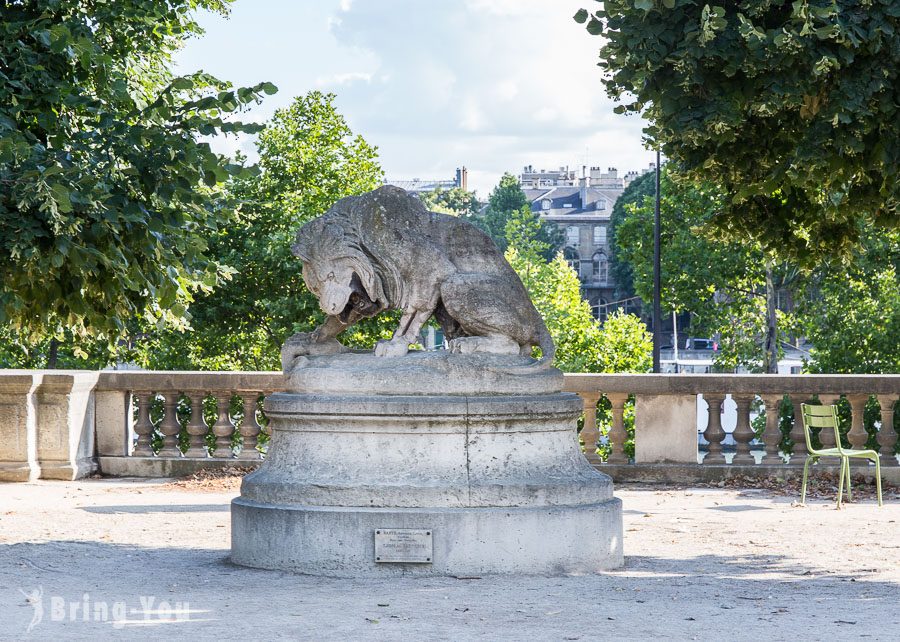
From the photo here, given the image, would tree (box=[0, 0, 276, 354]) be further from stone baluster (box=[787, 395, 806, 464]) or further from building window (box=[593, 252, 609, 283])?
building window (box=[593, 252, 609, 283])

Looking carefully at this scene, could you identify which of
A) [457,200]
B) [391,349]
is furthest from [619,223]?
[391,349]

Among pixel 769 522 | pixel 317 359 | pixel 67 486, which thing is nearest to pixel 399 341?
pixel 317 359

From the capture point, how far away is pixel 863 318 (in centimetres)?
2850

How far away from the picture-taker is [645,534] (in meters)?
10.0

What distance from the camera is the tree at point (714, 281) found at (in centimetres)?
3366

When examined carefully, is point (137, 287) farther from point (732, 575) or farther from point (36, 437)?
point (732, 575)

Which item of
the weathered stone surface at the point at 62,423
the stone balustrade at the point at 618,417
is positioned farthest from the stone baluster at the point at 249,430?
the weathered stone surface at the point at 62,423

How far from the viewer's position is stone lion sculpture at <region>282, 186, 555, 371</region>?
8.52 meters

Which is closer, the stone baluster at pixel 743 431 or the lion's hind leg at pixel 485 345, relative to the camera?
the lion's hind leg at pixel 485 345

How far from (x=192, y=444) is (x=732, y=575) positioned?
6.94m

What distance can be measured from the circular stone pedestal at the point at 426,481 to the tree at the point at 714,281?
25.5 m

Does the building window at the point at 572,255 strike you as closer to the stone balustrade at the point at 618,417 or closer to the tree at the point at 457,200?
the tree at the point at 457,200

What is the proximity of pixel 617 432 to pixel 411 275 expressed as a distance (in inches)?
198

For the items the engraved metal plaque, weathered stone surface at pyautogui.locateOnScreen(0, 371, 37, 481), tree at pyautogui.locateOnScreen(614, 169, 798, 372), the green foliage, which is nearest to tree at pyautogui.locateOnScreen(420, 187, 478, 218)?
tree at pyautogui.locateOnScreen(614, 169, 798, 372)
